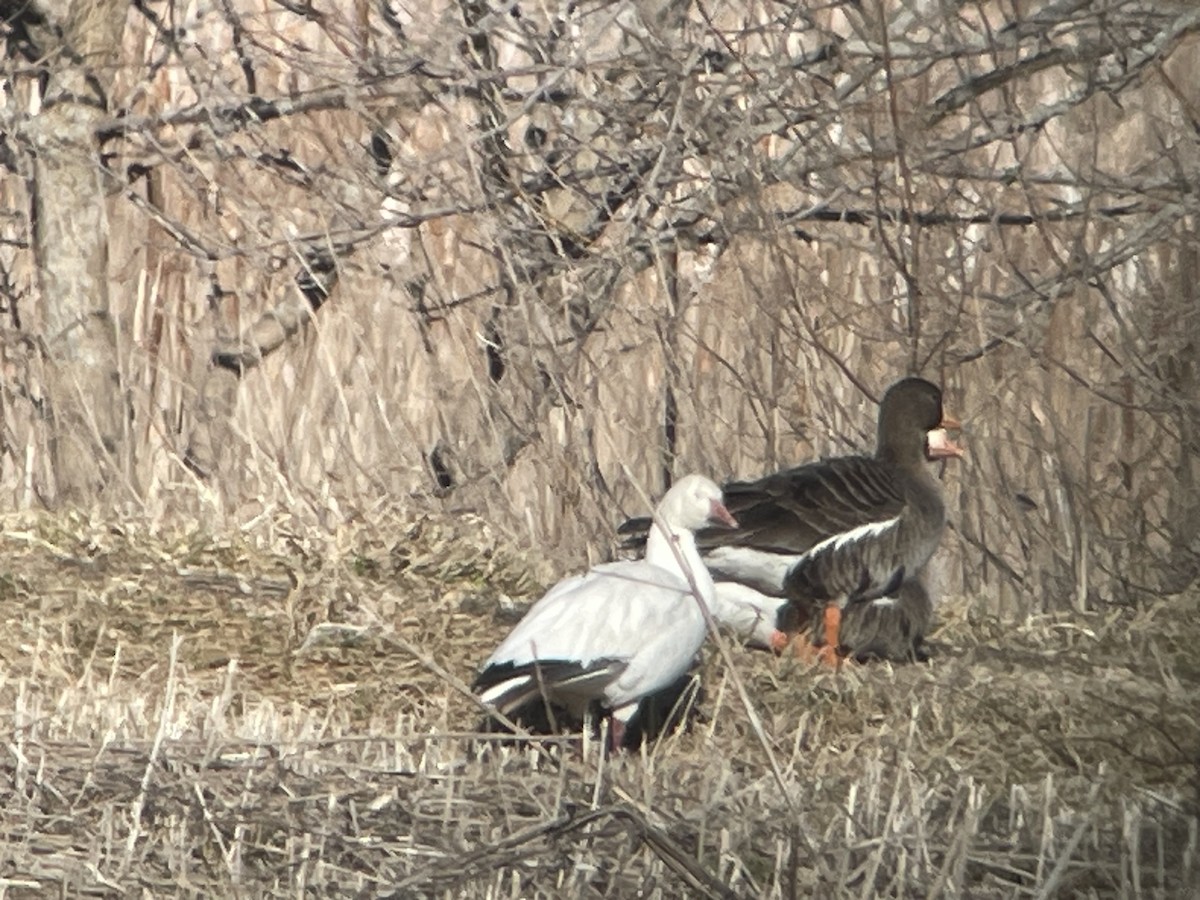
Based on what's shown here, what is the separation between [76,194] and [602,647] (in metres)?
5.31

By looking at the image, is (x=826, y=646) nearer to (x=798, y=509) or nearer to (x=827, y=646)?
(x=827, y=646)

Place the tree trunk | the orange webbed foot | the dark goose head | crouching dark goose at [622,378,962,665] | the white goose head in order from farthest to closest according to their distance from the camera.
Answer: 1. the tree trunk
2. the dark goose head
3. crouching dark goose at [622,378,962,665]
4. the orange webbed foot
5. the white goose head

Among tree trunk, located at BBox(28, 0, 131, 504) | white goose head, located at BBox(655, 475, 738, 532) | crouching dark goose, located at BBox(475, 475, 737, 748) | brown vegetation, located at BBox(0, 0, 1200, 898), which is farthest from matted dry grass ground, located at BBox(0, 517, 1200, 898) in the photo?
tree trunk, located at BBox(28, 0, 131, 504)

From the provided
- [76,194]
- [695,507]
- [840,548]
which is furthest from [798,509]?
[76,194]

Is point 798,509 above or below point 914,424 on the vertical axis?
below

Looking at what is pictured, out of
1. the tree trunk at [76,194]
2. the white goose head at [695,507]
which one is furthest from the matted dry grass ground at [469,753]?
the tree trunk at [76,194]

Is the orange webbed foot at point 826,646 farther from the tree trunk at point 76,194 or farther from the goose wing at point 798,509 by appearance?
the tree trunk at point 76,194

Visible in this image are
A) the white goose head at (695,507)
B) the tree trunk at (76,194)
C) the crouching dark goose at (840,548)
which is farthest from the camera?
the tree trunk at (76,194)

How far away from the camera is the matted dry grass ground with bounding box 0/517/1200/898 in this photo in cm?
400

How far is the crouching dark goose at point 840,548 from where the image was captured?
7.27 meters

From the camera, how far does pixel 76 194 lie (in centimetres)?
1019

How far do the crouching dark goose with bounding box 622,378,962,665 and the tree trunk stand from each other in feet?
12.1

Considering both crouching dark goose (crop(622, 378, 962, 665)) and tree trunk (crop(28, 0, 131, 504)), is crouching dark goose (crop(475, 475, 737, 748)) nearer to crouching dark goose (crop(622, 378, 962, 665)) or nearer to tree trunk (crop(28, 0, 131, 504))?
crouching dark goose (crop(622, 378, 962, 665))

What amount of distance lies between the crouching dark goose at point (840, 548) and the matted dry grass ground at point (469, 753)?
220mm
